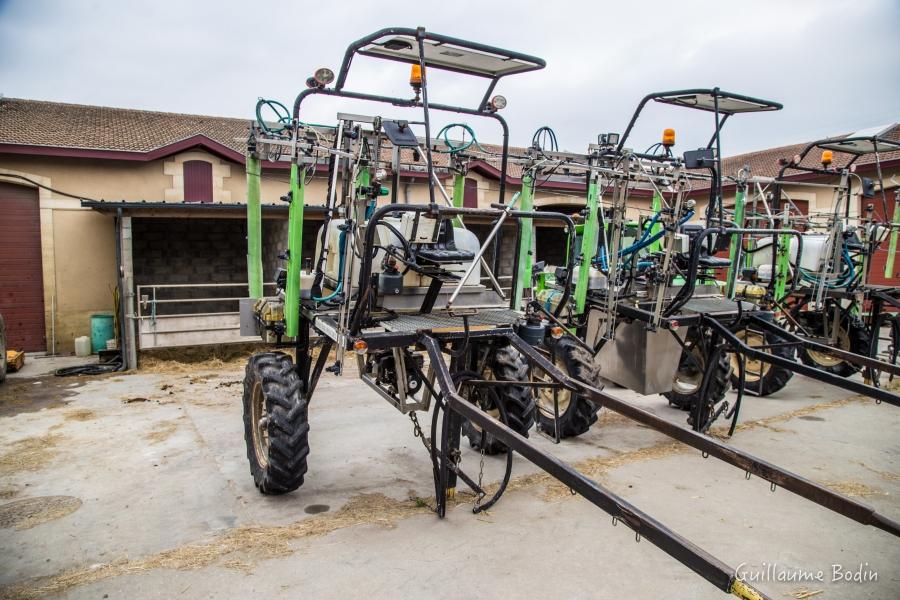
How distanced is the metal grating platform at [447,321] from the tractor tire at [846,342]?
6469 mm

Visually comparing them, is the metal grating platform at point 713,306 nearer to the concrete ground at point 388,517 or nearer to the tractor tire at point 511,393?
the concrete ground at point 388,517

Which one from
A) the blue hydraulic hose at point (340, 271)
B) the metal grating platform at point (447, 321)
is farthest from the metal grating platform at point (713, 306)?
the blue hydraulic hose at point (340, 271)

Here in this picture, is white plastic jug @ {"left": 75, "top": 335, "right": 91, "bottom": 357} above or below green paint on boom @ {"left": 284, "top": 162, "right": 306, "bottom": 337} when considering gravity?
below

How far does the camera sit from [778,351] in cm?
779

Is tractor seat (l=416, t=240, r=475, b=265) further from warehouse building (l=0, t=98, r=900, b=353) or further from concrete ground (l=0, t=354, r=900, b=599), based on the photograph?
warehouse building (l=0, t=98, r=900, b=353)

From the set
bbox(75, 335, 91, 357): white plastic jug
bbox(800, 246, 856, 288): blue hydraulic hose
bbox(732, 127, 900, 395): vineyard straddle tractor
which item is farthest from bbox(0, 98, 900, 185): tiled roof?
bbox(800, 246, 856, 288): blue hydraulic hose

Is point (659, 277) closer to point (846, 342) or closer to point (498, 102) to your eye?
point (498, 102)

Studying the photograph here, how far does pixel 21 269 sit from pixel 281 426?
1078 cm

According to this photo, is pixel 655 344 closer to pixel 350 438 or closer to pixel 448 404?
pixel 350 438

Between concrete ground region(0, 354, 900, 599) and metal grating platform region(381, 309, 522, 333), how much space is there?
144 centimetres

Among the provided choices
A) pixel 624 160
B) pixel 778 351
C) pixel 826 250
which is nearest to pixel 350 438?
pixel 624 160

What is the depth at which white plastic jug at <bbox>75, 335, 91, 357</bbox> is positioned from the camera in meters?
11.9

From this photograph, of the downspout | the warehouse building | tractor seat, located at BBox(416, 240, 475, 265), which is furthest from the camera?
→ the warehouse building

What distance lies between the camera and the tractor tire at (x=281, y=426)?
4535 mm
